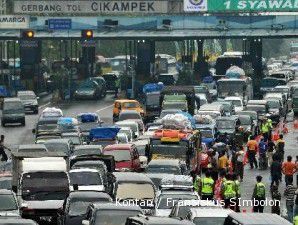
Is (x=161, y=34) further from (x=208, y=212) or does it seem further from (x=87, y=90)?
(x=208, y=212)

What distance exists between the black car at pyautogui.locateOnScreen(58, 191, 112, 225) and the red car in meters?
14.1

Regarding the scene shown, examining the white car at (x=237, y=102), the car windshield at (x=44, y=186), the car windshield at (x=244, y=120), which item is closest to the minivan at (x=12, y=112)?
the white car at (x=237, y=102)

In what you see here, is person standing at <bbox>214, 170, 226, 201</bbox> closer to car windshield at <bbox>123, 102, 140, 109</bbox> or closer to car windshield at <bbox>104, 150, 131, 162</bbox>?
car windshield at <bbox>104, 150, 131, 162</bbox>

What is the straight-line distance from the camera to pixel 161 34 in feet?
335

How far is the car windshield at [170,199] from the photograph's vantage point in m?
34.8

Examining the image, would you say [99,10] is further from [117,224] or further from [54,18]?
[117,224]

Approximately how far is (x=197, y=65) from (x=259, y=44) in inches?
229

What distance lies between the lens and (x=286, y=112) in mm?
82188

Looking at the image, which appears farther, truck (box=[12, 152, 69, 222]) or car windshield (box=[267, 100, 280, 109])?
car windshield (box=[267, 100, 280, 109])

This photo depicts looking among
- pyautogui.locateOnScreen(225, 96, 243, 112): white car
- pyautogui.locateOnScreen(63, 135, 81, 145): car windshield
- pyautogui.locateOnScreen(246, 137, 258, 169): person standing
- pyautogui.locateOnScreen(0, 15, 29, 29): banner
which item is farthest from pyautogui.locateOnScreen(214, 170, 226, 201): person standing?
pyautogui.locateOnScreen(0, 15, 29, 29): banner

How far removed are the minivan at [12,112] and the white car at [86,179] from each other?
121 ft

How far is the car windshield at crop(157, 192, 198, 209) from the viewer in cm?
3476

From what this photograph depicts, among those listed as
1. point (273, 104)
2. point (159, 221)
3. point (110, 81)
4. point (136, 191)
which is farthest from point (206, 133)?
point (110, 81)

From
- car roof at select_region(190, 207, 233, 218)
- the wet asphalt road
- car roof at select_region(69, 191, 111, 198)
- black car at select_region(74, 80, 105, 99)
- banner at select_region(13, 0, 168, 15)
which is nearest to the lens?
car roof at select_region(190, 207, 233, 218)
